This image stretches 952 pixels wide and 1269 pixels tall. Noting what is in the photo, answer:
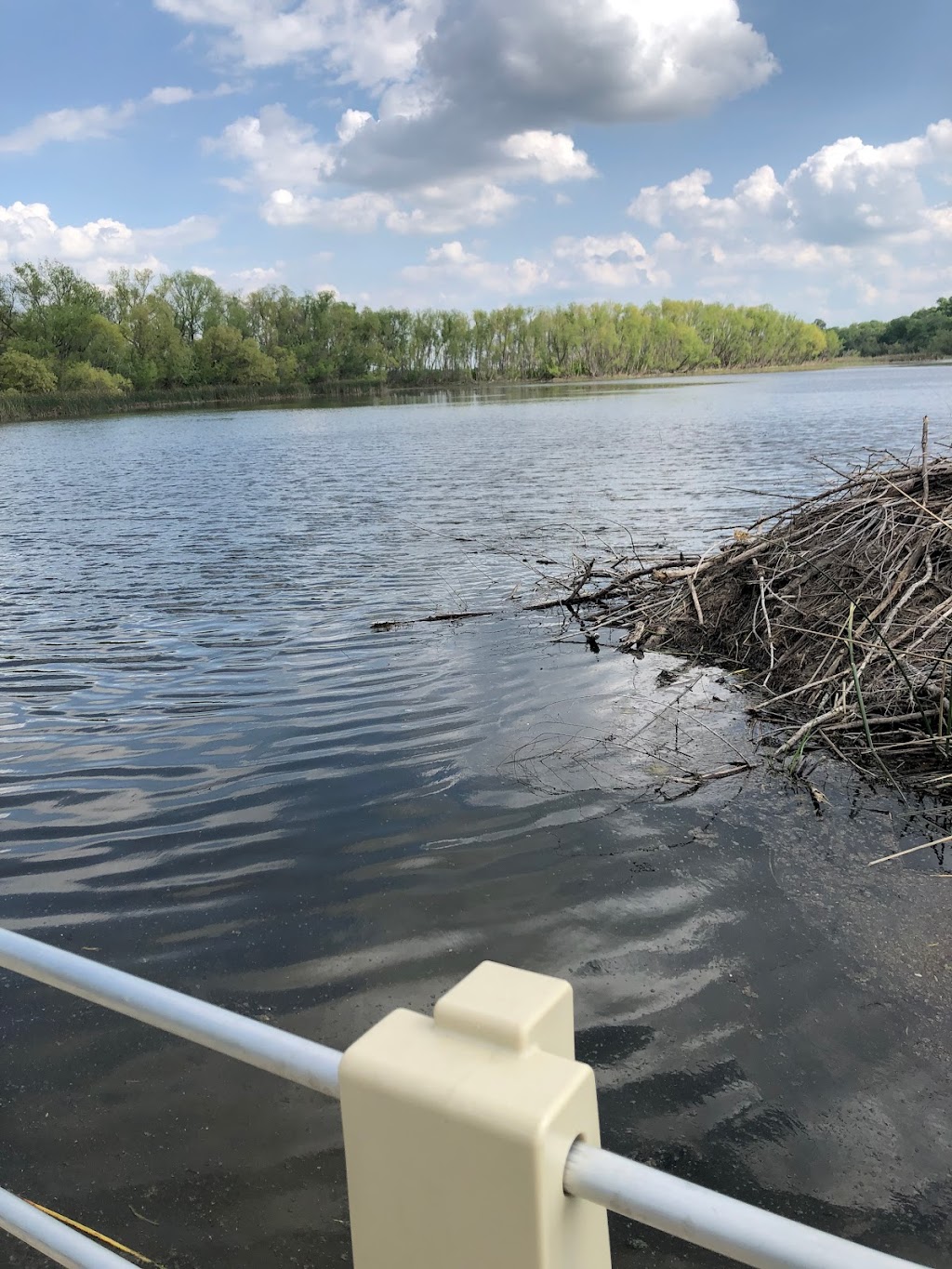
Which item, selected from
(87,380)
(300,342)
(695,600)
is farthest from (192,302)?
(695,600)

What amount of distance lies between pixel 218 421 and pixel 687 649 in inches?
2480

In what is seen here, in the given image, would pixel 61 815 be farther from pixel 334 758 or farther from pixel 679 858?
pixel 679 858

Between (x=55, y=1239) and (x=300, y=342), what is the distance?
135305 mm

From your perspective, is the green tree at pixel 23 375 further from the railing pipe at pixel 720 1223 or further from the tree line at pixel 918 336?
the tree line at pixel 918 336

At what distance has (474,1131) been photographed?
1.11 m

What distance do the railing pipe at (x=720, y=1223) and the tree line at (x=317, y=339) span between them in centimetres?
9808

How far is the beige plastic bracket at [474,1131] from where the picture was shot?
1095 mm

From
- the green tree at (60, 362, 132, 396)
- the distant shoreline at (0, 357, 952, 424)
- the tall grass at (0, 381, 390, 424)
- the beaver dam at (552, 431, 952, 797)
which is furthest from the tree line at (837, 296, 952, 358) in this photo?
the beaver dam at (552, 431, 952, 797)

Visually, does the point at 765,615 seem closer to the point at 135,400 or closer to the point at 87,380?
the point at 135,400

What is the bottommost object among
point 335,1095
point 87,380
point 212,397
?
point 335,1095

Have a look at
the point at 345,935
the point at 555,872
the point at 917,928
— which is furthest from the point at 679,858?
the point at 345,935

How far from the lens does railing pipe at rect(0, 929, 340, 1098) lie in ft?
4.14

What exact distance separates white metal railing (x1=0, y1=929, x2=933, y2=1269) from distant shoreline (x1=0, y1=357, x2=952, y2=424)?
84131mm

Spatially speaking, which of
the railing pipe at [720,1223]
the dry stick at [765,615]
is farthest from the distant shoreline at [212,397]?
the railing pipe at [720,1223]
